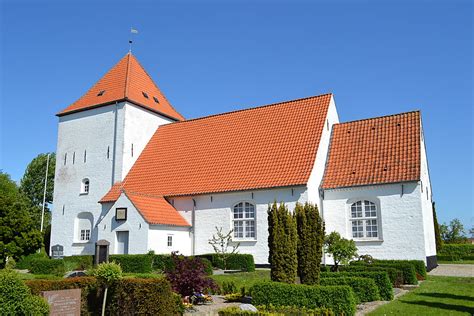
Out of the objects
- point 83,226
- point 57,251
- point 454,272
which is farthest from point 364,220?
point 57,251

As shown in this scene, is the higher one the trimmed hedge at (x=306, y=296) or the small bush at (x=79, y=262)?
the small bush at (x=79, y=262)

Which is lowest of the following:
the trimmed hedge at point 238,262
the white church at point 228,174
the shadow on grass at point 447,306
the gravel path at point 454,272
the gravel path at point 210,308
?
the shadow on grass at point 447,306

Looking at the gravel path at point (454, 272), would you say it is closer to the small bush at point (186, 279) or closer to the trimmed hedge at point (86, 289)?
the small bush at point (186, 279)

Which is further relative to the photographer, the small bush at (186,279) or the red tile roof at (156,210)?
the red tile roof at (156,210)

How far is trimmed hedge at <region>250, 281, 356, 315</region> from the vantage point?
9.78m

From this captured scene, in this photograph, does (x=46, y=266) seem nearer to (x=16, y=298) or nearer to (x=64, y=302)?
(x=64, y=302)

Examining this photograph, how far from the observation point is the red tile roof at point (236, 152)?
70.1 ft

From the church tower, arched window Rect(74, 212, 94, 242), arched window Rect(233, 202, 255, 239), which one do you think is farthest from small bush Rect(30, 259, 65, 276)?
arched window Rect(233, 202, 255, 239)

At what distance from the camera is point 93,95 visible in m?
28.5

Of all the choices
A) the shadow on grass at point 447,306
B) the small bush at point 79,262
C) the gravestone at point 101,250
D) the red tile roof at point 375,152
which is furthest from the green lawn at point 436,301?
the gravestone at point 101,250

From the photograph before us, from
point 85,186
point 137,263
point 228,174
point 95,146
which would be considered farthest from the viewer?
point 95,146

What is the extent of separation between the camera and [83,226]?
1022 inches

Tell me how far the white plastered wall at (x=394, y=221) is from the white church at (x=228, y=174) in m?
0.04

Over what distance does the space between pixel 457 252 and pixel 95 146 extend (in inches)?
1079
